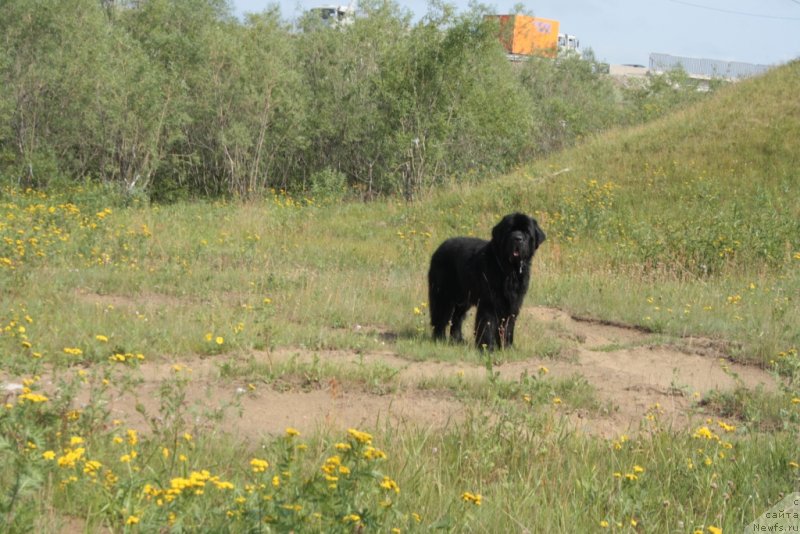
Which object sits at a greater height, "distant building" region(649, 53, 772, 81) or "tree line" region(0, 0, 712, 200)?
"distant building" region(649, 53, 772, 81)

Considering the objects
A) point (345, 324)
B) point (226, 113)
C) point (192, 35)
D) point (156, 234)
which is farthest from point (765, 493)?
point (192, 35)

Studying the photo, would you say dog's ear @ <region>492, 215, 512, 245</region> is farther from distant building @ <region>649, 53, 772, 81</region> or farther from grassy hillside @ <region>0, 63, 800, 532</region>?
distant building @ <region>649, 53, 772, 81</region>

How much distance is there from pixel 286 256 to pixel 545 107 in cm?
3343

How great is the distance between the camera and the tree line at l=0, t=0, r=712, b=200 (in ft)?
87.4

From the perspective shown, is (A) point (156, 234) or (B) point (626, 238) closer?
(A) point (156, 234)

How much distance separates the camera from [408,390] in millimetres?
6793

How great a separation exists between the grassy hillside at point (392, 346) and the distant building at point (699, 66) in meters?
32.4

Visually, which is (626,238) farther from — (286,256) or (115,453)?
(115,453)

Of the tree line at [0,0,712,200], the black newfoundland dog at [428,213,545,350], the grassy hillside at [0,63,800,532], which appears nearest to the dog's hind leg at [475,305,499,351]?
the black newfoundland dog at [428,213,545,350]

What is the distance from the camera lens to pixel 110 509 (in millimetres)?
3537

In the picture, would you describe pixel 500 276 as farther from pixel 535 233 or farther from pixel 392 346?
pixel 392 346

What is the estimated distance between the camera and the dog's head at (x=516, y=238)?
867 cm

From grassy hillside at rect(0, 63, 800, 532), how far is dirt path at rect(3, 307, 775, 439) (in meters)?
0.09

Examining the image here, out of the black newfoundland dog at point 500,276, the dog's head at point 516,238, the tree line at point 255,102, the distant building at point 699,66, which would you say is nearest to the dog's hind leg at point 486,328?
the black newfoundland dog at point 500,276
